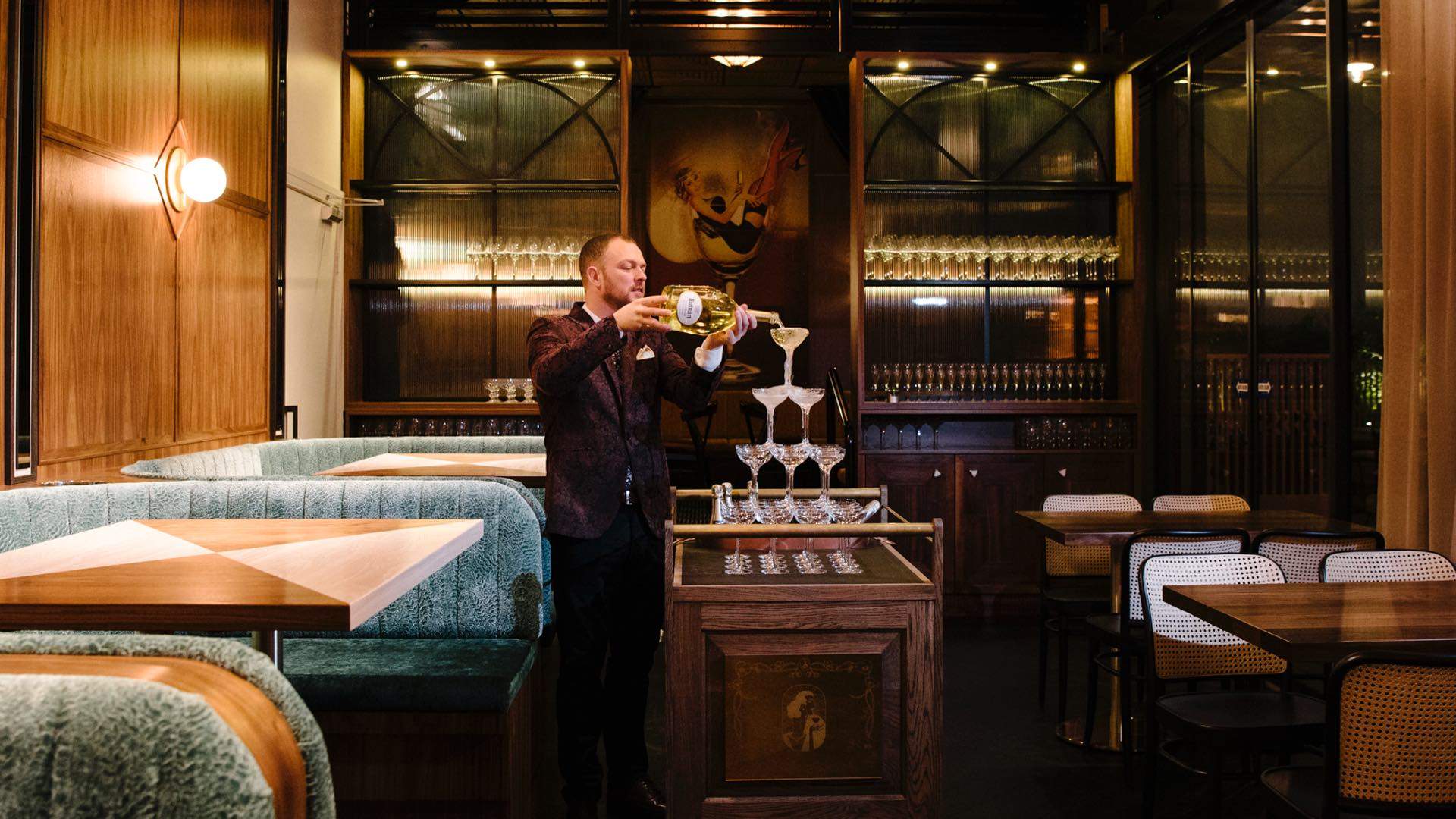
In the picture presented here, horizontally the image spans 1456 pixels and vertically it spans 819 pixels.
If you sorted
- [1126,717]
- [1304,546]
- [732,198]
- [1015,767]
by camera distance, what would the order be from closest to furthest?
[1304,546]
[1126,717]
[1015,767]
[732,198]

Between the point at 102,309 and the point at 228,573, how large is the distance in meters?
2.24

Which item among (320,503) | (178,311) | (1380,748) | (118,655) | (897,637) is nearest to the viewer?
(118,655)

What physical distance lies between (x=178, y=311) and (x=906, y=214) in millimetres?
3978

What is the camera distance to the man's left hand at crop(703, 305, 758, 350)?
2439mm

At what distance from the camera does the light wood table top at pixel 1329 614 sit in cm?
188

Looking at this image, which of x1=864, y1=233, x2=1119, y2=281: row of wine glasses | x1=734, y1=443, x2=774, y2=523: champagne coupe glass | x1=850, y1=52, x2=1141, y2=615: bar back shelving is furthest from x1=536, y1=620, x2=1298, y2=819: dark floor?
x1=864, y1=233, x2=1119, y2=281: row of wine glasses

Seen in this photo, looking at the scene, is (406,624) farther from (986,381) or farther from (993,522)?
(986,381)

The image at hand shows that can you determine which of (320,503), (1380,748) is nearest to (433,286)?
(320,503)

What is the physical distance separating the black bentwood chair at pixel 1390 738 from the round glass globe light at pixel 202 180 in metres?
4.09

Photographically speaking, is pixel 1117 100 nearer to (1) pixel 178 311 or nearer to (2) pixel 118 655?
(1) pixel 178 311

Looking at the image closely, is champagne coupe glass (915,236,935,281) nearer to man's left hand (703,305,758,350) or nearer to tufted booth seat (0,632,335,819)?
man's left hand (703,305,758,350)

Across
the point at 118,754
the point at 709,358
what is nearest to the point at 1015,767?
the point at 709,358

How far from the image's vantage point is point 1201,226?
17.1ft

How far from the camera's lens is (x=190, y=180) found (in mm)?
3969
